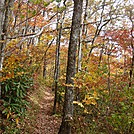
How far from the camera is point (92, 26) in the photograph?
48.4ft

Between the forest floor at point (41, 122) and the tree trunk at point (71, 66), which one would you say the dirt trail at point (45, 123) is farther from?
the tree trunk at point (71, 66)

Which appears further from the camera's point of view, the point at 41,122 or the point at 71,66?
the point at 41,122

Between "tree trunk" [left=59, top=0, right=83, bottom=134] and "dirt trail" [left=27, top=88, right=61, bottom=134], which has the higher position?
"tree trunk" [left=59, top=0, right=83, bottom=134]

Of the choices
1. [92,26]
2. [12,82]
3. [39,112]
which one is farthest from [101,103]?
[92,26]

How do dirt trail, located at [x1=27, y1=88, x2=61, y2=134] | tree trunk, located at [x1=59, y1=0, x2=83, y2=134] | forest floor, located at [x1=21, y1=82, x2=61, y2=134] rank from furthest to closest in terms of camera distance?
1. dirt trail, located at [x1=27, y1=88, x2=61, y2=134]
2. forest floor, located at [x1=21, y1=82, x2=61, y2=134]
3. tree trunk, located at [x1=59, y1=0, x2=83, y2=134]

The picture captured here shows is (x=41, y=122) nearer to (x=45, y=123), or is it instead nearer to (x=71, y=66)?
(x=45, y=123)

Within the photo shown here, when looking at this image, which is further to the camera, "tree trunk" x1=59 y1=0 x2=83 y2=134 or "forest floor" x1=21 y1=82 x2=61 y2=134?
"forest floor" x1=21 y1=82 x2=61 y2=134

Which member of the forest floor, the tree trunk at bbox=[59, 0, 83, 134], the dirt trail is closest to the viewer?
the tree trunk at bbox=[59, 0, 83, 134]

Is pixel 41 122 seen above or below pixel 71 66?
below

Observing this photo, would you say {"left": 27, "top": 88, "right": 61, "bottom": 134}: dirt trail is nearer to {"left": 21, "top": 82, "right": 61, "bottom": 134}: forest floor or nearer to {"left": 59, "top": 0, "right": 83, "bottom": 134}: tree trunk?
{"left": 21, "top": 82, "right": 61, "bottom": 134}: forest floor

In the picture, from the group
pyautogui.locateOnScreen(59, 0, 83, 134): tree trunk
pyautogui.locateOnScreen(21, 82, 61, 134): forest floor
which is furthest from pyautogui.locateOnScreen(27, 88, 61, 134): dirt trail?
pyautogui.locateOnScreen(59, 0, 83, 134): tree trunk

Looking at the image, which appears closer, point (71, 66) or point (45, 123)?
point (71, 66)

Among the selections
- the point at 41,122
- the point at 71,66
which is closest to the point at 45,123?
the point at 41,122

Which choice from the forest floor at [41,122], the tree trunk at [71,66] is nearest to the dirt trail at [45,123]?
the forest floor at [41,122]
